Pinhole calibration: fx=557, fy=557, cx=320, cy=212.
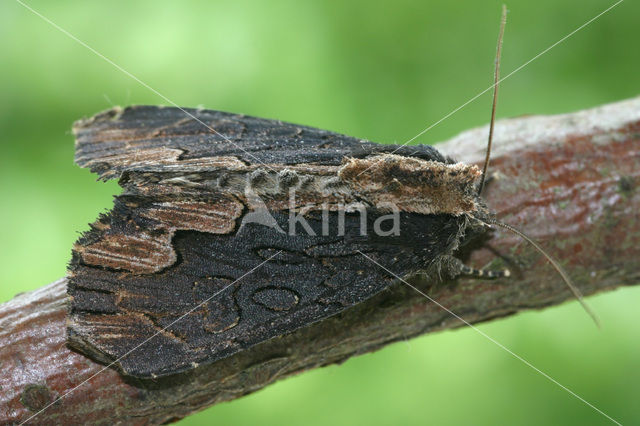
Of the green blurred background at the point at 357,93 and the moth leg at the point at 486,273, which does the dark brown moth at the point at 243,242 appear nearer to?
the moth leg at the point at 486,273

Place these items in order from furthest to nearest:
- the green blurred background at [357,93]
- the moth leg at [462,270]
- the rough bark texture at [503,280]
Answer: the green blurred background at [357,93], the moth leg at [462,270], the rough bark texture at [503,280]

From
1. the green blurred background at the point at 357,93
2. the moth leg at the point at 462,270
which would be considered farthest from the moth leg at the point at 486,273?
the green blurred background at the point at 357,93

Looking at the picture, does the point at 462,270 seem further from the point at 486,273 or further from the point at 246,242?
the point at 246,242

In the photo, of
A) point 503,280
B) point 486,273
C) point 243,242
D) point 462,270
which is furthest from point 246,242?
point 503,280

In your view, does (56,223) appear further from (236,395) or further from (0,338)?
(236,395)

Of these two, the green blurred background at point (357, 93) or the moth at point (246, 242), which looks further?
the green blurred background at point (357, 93)

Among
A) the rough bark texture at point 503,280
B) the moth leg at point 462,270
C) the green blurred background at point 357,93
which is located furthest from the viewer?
the green blurred background at point 357,93

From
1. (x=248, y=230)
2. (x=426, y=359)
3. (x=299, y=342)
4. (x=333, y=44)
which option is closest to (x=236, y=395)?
(x=299, y=342)

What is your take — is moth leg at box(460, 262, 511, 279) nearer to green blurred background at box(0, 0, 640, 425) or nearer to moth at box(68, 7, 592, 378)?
moth at box(68, 7, 592, 378)
